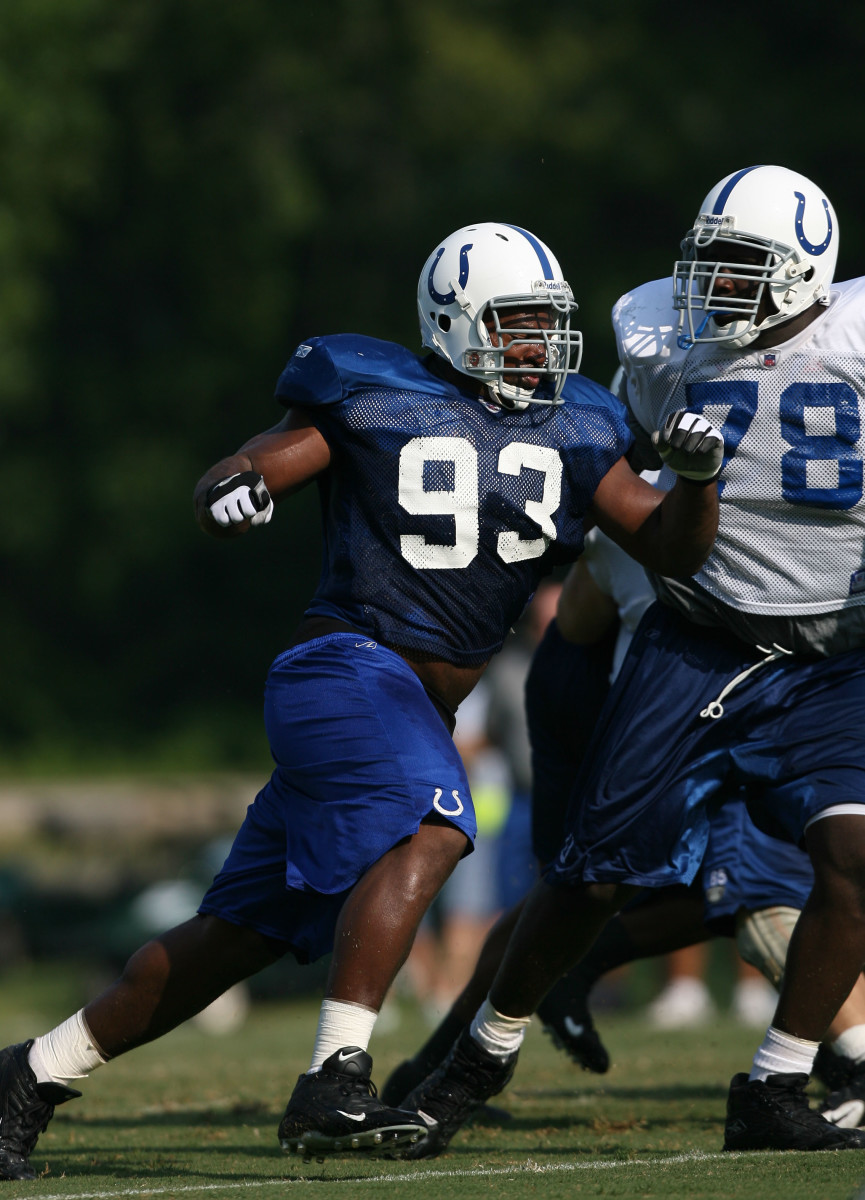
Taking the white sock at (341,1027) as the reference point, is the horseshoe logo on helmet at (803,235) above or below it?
above

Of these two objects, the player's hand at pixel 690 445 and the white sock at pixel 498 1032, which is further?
the white sock at pixel 498 1032

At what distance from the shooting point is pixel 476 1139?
4309 mm

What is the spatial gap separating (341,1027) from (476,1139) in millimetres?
1186

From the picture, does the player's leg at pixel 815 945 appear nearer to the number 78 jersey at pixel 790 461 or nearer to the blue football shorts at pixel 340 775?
the number 78 jersey at pixel 790 461

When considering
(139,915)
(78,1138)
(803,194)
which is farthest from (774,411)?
(139,915)

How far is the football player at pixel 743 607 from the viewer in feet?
12.6

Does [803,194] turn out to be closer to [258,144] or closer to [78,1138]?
[78,1138]

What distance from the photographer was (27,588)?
1914 centimetres

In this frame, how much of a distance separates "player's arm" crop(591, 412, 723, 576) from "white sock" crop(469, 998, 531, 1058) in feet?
3.54

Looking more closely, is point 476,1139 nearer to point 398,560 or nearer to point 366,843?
point 366,843

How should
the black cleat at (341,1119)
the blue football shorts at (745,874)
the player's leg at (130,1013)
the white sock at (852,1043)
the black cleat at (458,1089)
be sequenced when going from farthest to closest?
the blue football shorts at (745,874) < the white sock at (852,1043) < the black cleat at (458,1089) < the player's leg at (130,1013) < the black cleat at (341,1119)

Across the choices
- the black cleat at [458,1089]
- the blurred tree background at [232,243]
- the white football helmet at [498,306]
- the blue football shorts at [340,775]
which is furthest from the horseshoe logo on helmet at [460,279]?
the blurred tree background at [232,243]

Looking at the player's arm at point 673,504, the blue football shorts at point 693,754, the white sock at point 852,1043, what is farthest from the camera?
the white sock at point 852,1043

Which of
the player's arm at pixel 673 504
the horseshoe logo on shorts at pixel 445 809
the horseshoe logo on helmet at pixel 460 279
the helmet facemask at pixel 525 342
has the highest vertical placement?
the horseshoe logo on helmet at pixel 460 279
